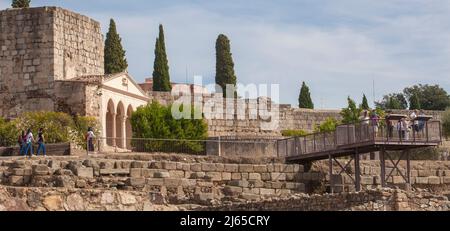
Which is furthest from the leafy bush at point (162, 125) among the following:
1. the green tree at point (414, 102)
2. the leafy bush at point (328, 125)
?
the green tree at point (414, 102)

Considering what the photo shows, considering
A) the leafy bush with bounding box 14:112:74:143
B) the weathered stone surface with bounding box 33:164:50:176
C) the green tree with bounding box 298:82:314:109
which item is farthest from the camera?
the green tree with bounding box 298:82:314:109

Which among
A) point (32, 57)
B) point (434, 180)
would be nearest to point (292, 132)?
point (32, 57)

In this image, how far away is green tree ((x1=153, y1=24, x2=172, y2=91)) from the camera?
70.1 m

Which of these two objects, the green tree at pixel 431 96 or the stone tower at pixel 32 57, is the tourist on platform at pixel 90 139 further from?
the green tree at pixel 431 96

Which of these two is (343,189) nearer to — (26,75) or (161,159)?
(161,159)

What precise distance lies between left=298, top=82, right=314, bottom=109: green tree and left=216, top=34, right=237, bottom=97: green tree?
7976 mm

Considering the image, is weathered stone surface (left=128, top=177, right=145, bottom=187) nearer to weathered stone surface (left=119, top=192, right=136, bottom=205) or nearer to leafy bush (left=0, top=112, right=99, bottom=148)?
weathered stone surface (left=119, top=192, right=136, bottom=205)

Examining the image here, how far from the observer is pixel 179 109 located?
196 feet

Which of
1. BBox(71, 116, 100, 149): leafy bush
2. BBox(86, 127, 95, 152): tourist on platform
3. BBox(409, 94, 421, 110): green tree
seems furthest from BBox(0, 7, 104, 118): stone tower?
BBox(409, 94, 421, 110): green tree

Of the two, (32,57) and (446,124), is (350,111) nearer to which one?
(446,124)

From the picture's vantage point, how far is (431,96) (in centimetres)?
9288

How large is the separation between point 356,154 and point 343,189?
2493 mm

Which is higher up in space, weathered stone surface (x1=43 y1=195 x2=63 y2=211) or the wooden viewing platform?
the wooden viewing platform
